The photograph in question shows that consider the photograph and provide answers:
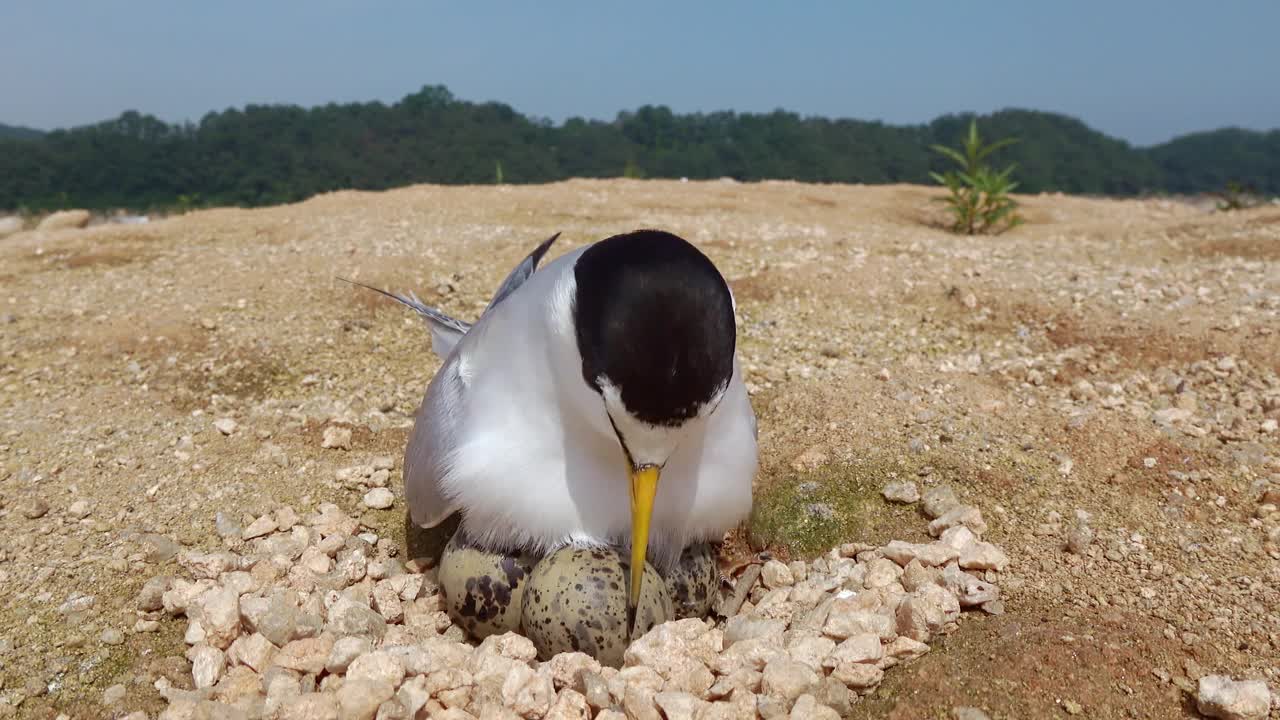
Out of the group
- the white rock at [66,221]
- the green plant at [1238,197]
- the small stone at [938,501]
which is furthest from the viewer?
the green plant at [1238,197]

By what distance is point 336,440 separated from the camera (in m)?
4.08

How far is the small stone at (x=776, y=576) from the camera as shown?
10.2 ft

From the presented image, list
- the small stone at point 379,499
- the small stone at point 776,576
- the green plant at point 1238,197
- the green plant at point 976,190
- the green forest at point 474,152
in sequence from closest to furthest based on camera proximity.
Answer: the small stone at point 776,576 → the small stone at point 379,499 → the green plant at point 976,190 → the green plant at point 1238,197 → the green forest at point 474,152

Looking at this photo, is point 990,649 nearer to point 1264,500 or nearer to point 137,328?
point 1264,500

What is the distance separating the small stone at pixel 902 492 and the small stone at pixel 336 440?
2.51m

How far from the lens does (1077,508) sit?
10.7ft

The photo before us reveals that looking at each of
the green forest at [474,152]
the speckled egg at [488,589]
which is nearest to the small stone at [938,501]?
the speckled egg at [488,589]

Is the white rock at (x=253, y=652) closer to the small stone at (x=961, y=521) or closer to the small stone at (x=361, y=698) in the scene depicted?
the small stone at (x=361, y=698)

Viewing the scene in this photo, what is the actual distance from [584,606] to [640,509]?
419 millimetres

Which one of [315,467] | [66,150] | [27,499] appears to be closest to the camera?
[27,499]

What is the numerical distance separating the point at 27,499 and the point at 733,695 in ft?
10.3

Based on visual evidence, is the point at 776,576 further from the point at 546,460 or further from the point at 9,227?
the point at 9,227

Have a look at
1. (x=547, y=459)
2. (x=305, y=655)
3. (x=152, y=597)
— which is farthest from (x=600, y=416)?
(x=152, y=597)

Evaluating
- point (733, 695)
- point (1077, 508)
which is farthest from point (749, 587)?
point (1077, 508)
